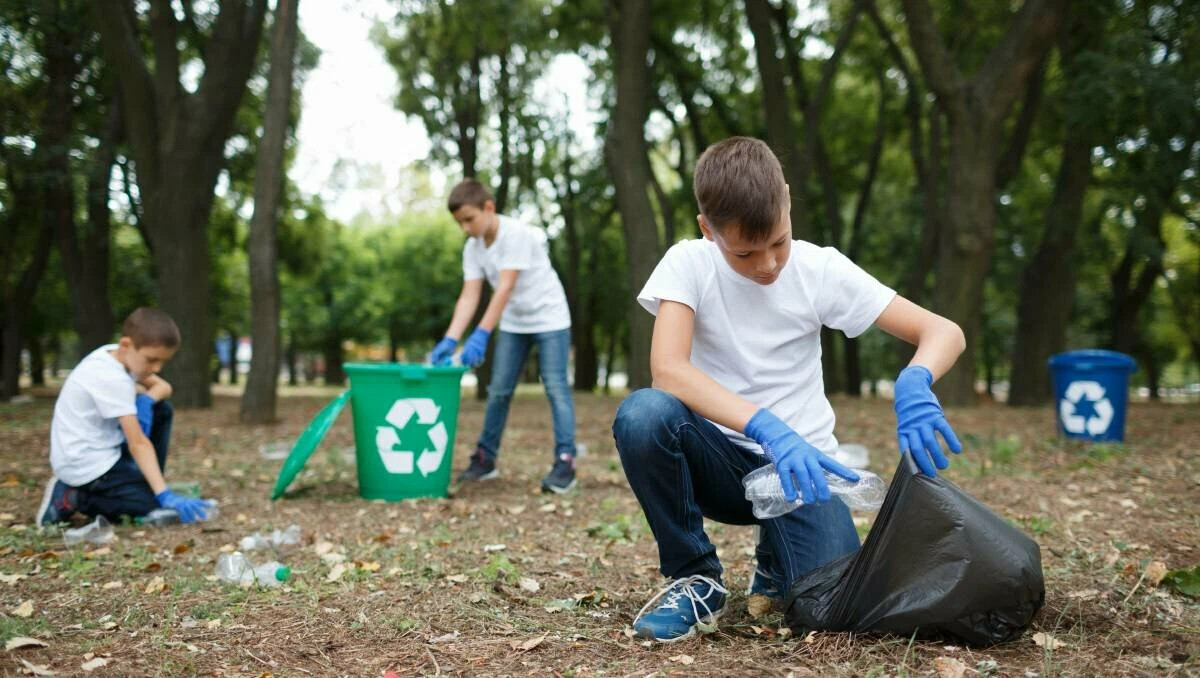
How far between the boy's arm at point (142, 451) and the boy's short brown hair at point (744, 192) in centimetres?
286

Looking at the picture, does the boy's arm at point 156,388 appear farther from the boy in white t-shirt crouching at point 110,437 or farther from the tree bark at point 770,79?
the tree bark at point 770,79

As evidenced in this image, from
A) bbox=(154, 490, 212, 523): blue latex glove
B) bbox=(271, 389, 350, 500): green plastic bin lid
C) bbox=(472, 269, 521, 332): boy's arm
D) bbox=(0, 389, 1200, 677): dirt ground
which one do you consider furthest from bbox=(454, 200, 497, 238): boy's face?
bbox=(154, 490, 212, 523): blue latex glove

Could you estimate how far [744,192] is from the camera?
2.24 meters

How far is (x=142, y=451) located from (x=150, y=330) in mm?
517

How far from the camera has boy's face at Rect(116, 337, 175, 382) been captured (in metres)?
4.09

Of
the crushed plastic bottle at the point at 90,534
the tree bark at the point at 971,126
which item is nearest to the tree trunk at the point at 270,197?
the crushed plastic bottle at the point at 90,534

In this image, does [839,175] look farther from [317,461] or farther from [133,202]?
[317,461]

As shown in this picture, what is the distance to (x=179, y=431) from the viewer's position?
8.41m

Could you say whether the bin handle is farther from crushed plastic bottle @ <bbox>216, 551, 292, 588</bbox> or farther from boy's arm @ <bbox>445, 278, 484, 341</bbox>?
crushed plastic bottle @ <bbox>216, 551, 292, 588</bbox>

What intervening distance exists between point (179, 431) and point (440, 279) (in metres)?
24.8

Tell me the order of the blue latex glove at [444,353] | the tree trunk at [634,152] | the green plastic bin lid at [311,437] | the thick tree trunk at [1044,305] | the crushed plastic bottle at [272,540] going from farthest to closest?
the thick tree trunk at [1044,305] < the tree trunk at [634,152] < the blue latex glove at [444,353] < the green plastic bin lid at [311,437] < the crushed plastic bottle at [272,540]

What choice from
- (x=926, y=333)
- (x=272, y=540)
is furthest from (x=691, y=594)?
(x=272, y=540)

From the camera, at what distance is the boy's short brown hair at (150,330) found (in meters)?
4.07

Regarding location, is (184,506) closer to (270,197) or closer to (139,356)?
(139,356)
